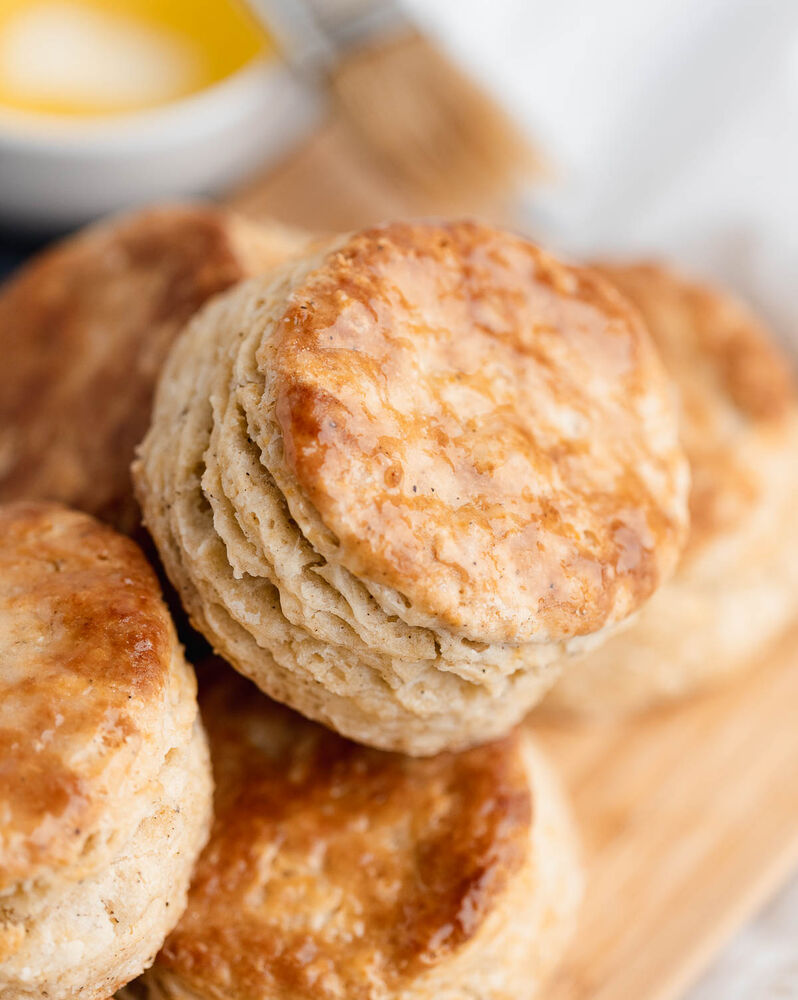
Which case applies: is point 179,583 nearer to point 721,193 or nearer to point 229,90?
point 229,90

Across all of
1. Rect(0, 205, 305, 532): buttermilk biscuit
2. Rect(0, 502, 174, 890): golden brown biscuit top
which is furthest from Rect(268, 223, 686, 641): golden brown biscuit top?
Rect(0, 205, 305, 532): buttermilk biscuit

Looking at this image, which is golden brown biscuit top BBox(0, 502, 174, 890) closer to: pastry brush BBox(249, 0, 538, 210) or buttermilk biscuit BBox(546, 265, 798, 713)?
buttermilk biscuit BBox(546, 265, 798, 713)

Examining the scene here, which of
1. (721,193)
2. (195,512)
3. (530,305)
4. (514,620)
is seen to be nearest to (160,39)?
(721,193)

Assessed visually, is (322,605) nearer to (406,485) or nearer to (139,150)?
(406,485)

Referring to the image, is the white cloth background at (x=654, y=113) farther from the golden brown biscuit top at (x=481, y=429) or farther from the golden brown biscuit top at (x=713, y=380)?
the golden brown biscuit top at (x=481, y=429)

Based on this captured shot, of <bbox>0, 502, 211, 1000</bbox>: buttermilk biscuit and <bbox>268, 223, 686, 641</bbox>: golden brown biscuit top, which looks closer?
<bbox>0, 502, 211, 1000</bbox>: buttermilk biscuit

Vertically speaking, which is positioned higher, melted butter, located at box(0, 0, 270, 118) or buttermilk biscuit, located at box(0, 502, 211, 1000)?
buttermilk biscuit, located at box(0, 502, 211, 1000)

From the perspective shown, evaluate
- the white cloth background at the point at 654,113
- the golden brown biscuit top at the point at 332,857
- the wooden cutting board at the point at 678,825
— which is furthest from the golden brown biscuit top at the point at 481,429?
the white cloth background at the point at 654,113
